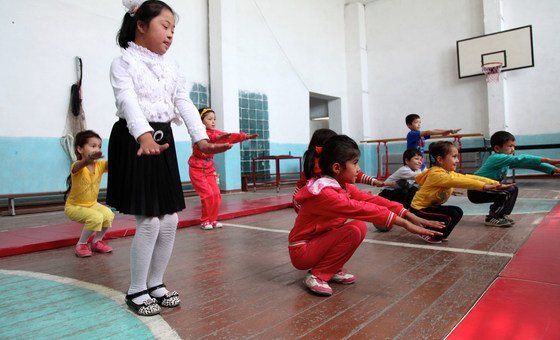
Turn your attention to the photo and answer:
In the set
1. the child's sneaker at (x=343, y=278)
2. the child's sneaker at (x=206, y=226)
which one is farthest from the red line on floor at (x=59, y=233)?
the child's sneaker at (x=343, y=278)

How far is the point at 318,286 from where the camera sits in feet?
5.82

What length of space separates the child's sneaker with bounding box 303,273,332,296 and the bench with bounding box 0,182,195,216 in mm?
4548

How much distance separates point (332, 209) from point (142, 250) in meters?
0.85

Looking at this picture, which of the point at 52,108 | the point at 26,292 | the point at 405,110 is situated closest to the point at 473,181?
the point at 26,292

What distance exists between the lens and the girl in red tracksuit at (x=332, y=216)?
1.74m

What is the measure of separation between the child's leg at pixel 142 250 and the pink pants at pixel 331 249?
73cm

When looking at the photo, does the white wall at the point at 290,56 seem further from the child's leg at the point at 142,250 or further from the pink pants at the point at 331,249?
the child's leg at the point at 142,250

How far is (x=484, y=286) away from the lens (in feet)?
5.77

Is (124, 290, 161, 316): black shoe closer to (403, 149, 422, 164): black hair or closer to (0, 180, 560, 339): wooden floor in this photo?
(0, 180, 560, 339): wooden floor

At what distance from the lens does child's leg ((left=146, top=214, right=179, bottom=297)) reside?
1685 mm

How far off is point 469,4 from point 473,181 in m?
8.61

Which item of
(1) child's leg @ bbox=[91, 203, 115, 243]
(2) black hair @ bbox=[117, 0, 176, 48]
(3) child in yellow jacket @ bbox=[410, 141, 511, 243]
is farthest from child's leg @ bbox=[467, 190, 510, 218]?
(1) child's leg @ bbox=[91, 203, 115, 243]

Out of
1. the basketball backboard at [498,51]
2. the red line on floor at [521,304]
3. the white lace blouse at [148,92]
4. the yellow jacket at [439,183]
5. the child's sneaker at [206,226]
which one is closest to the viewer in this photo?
the red line on floor at [521,304]

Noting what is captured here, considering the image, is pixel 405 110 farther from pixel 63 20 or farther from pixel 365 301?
pixel 365 301
